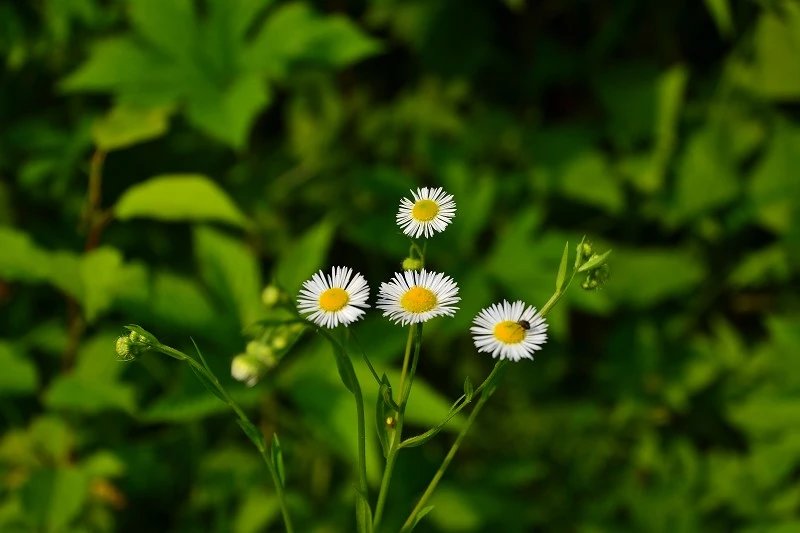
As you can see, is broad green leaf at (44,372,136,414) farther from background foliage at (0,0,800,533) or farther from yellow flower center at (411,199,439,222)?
yellow flower center at (411,199,439,222)

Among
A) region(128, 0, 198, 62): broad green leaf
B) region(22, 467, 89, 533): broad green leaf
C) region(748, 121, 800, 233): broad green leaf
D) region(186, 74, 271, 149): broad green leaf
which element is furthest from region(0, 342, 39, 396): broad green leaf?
region(748, 121, 800, 233): broad green leaf

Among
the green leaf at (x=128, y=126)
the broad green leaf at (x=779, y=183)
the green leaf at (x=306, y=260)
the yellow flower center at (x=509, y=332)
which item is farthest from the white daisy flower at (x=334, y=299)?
the broad green leaf at (x=779, y=183)

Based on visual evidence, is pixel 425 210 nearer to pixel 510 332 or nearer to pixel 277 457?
pixel 510 332

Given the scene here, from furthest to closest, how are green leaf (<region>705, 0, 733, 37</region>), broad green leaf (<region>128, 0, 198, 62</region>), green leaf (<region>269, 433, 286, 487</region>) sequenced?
green leaf (<region>705, 0, 733, 37</region>)
broad green leaf (<region>128, 0, 198, 62</region>)
green leaf (<region>269, 433, 286, 487</region>)

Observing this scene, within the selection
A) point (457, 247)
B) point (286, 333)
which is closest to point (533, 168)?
point (457, 247)

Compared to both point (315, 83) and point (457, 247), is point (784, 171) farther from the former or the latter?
point (315, 83)
